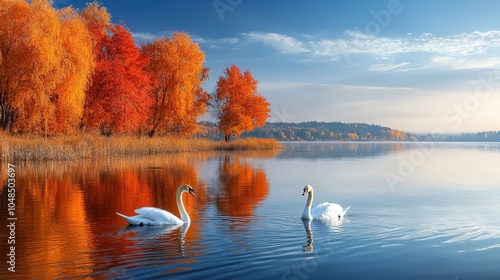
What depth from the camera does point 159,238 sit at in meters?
11.0

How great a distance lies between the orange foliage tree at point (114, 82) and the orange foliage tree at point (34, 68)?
720 centimetres

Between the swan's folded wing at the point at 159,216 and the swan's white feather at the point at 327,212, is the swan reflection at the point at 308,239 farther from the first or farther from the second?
the swan's folded wing at the point at 159,216

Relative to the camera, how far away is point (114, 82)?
4822cm

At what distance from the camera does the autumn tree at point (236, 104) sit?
230 ft

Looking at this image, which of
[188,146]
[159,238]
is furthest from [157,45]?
[159,238]

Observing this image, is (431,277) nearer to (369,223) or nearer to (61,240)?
(369,223)

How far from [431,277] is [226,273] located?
337cm

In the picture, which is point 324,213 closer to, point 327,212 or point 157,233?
point 327,212

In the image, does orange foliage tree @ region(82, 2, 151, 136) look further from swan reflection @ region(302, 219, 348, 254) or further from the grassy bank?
swan reflection @ region(302, 219, 348, 254)

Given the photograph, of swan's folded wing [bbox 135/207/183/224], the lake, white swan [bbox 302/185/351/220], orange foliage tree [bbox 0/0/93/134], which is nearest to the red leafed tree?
orange foliage tree [bbox 0/0/93/134]

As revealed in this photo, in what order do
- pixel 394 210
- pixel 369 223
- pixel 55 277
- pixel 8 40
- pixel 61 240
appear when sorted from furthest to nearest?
pixel 8 40 < pixel 394 210 < pixel 369 223 < pixel 61 240 < pixel 55 277

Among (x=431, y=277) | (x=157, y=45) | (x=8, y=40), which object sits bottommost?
(x=431, y=277)

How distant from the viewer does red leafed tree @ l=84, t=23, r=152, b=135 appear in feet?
157

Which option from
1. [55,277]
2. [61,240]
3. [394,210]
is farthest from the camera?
[394,210]
